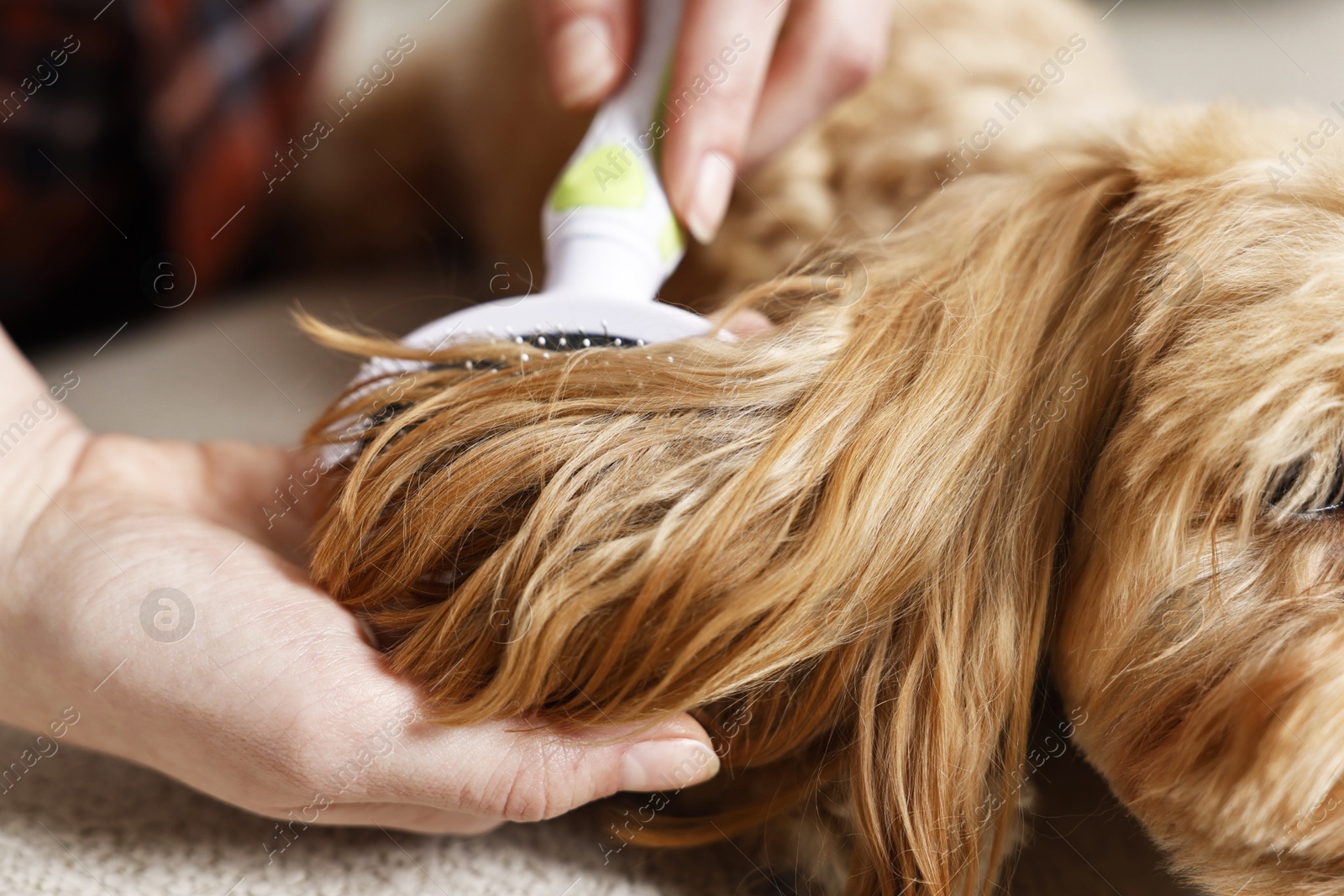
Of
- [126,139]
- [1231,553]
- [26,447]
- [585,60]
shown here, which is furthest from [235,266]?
[1231,553]

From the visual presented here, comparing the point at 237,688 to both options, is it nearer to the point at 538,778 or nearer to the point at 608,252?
the point at 538,778

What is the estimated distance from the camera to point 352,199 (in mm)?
1626

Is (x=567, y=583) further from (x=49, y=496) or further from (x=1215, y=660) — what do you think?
(x=49, y=496)

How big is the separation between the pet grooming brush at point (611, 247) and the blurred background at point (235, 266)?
0.23 m

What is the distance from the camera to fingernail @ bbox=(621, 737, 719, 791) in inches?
23.9

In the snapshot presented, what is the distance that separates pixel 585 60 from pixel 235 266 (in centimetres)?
84

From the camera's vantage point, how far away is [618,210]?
814mm

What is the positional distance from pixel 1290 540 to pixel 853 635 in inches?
9.6

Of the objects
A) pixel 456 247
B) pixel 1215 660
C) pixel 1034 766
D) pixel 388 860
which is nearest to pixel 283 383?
pixel 456 247

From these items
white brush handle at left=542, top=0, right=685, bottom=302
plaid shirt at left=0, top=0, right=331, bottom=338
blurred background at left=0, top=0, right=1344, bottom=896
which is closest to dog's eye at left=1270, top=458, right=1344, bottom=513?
blurred background at left=0, top=0, right=1344, bottom=896

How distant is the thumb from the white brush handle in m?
0.30

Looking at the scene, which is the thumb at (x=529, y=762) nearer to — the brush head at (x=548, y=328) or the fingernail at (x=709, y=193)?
the brush head at (x=548, y=328)

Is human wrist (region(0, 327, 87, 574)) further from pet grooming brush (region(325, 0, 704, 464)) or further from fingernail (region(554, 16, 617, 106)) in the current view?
fingernail (region(554, 16, 617, 106))

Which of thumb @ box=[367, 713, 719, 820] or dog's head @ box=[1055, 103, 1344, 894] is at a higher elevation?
thumb @ box=[367, 713, 719, 820]
